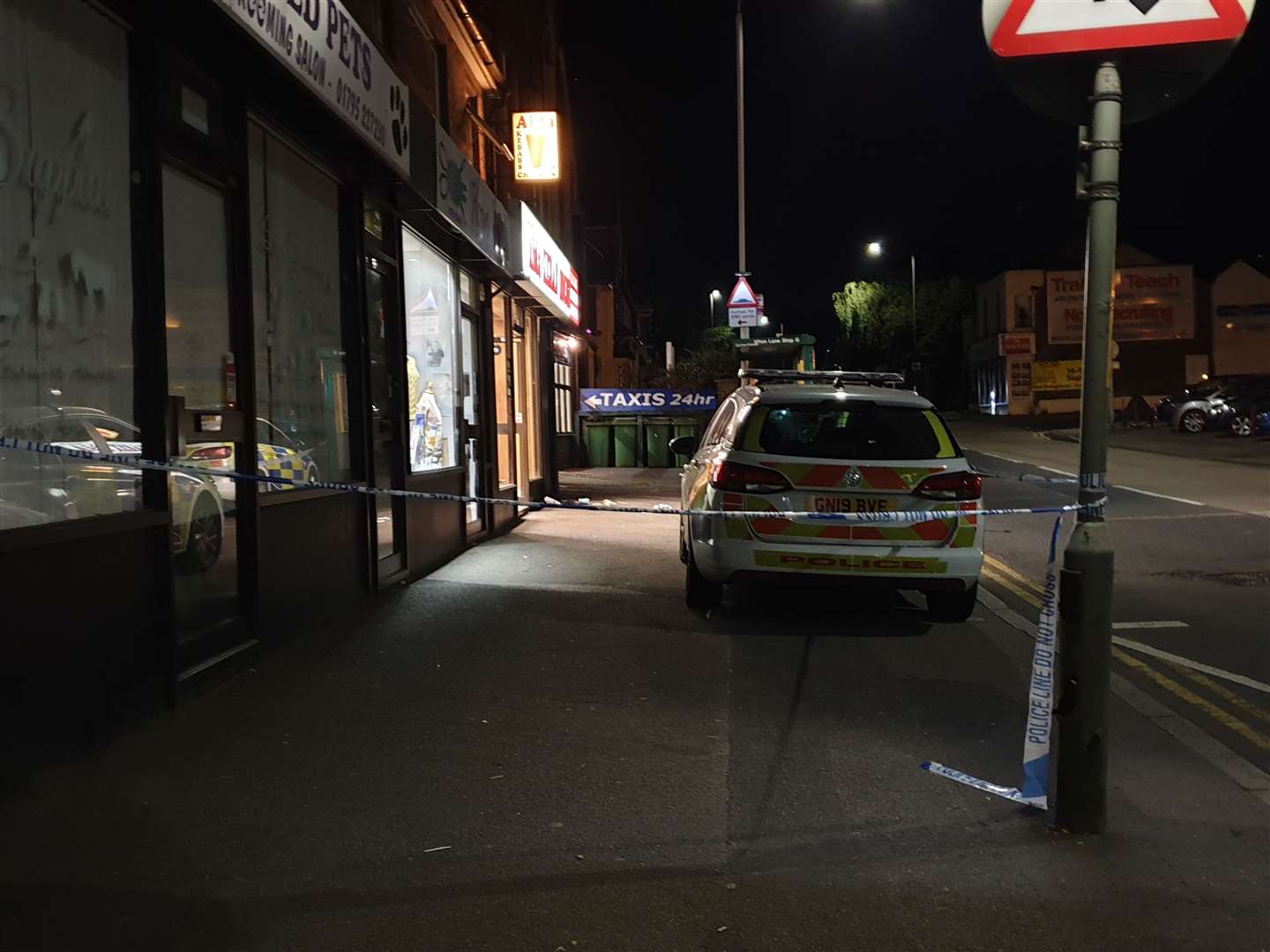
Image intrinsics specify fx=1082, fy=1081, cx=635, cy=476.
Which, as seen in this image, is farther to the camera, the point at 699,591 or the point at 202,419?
the point at 699,591

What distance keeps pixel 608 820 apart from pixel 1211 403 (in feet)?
105

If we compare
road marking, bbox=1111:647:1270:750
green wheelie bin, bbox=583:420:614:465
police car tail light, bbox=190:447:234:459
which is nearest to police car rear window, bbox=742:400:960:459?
road marking, bbox=1111:647:1270:750

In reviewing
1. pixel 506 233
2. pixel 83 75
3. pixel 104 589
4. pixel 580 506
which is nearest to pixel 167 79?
pixel 83 75

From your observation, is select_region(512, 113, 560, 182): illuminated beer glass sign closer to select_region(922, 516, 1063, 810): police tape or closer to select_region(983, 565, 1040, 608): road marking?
select_region(983, 565, 1040, 608): road marking

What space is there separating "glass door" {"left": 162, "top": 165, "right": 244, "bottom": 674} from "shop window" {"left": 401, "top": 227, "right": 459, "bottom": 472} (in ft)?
11.0

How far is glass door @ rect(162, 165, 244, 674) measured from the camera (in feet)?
18.1

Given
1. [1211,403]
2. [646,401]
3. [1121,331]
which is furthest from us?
[1121,331]

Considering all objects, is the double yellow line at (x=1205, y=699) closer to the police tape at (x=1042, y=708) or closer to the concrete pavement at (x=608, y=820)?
the concrete pavement at (x=608, y=820)

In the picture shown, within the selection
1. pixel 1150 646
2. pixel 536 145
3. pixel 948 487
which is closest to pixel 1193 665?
pixel 1150 646

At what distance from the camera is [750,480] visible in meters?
7.11

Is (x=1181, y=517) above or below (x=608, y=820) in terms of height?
above

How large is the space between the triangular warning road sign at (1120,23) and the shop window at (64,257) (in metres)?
3.95

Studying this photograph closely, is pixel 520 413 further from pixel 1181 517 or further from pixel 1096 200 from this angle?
pixel 1096 200

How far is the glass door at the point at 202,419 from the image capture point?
5527mm
